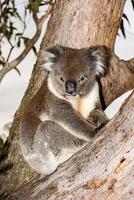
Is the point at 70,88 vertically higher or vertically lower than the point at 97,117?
higher

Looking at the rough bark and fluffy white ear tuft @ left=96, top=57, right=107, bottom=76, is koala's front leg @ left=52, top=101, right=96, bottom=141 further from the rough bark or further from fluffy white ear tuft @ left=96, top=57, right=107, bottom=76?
the rough bark

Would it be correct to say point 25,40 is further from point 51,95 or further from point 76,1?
point 51,95

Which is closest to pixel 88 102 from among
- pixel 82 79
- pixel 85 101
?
pixel 85 101

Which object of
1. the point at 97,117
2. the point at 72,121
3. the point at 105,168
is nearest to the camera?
the point at 105,168

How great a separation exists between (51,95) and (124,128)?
0.90 meters

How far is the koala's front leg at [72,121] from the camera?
8.02ft

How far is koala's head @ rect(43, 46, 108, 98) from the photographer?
255 cm

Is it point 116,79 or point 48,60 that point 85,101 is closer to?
point 48,60

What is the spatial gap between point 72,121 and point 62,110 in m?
0.09

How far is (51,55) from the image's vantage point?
264 cm

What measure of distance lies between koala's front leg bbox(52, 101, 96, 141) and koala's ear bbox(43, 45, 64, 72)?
22 cm

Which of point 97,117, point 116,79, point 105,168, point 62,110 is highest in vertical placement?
point 105,168

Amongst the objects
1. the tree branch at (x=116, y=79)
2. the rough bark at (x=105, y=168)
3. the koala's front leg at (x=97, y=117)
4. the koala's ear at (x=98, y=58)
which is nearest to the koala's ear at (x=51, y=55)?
the koala's ear at (x=98, y=58)

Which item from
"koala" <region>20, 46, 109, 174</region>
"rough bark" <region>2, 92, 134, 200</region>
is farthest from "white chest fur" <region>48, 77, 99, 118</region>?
"rough bark" <region>2, 92, 134, 200</region>
